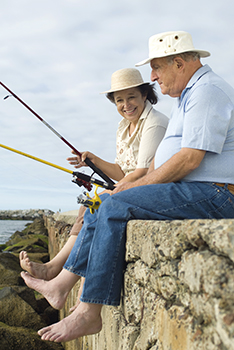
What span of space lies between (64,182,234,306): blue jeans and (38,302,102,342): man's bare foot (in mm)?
114

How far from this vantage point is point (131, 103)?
354 cm

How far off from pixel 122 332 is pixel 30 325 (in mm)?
2745

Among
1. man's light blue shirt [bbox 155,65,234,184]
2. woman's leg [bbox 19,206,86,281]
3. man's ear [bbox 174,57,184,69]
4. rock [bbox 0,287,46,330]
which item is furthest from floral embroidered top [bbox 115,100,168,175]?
rock [bbox 0,287,46,330]

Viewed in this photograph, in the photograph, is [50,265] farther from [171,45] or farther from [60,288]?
[171,45]

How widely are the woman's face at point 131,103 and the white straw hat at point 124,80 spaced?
2.7 inches

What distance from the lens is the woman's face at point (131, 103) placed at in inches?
139

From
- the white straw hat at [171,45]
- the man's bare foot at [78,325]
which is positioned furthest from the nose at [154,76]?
the man's bare foot at [78,325]

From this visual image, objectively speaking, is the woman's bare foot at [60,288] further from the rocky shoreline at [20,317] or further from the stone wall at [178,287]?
the rocky shoreline at [20,317]

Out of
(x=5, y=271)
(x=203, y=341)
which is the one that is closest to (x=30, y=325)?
(x=5, y=271)

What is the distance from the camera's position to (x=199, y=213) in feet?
6.90

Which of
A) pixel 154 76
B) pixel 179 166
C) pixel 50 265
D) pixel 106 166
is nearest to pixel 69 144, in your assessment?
pixel 106 166

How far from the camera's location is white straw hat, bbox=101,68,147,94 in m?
3.52

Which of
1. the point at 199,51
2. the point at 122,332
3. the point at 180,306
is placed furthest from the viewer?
the point at 199,51

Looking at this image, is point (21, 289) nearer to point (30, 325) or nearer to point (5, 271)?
point (30, 325)
